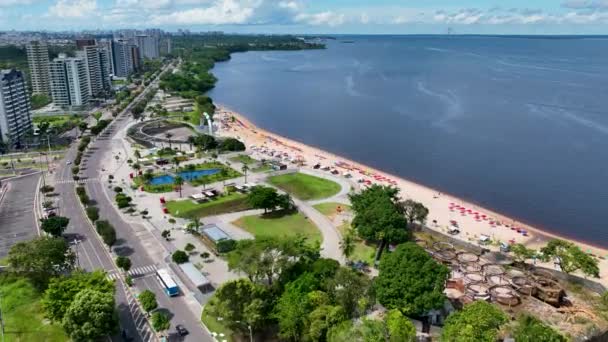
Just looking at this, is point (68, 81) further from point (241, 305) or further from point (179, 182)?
point (241, 305)

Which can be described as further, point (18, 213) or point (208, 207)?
point (208, 207)

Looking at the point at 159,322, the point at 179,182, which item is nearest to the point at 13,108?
the point at 179,182

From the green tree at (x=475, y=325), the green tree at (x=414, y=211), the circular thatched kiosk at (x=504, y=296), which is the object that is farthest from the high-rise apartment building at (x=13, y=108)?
the green tree at (x=475, y=325)

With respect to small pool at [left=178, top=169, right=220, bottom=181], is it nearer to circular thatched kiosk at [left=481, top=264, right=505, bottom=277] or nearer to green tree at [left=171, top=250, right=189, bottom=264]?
green tree at [left=171, top=250, right=189, bottom=264]

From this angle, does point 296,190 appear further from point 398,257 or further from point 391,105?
point 391,105

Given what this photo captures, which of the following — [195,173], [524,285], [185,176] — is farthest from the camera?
[195,173]

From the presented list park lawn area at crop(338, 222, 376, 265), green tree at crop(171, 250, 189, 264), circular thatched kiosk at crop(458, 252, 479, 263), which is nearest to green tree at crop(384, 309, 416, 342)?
park lawn area at crop(338, 222, 376, 265)
